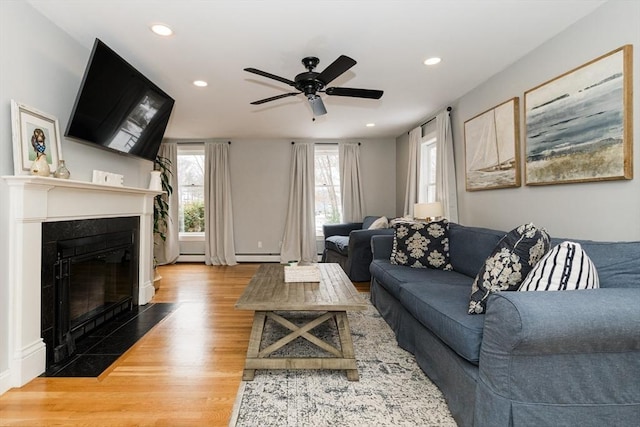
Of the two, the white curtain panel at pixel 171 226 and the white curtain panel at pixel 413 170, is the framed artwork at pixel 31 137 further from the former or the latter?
the white curtain panel at pixel 413 170

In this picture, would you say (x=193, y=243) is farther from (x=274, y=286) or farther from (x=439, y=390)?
(x=439, y=390)

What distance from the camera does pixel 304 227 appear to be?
595 cm

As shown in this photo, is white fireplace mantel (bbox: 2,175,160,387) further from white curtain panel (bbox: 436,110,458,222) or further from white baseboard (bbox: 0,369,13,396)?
white curtain panel (bbox: 436,110,458,222)

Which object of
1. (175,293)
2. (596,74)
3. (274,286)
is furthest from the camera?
(175,293)

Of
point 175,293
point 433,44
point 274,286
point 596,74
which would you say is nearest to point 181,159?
point 175,293

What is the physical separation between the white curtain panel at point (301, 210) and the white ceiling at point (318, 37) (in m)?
2.19

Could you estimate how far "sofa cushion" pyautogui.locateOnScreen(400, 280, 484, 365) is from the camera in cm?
144

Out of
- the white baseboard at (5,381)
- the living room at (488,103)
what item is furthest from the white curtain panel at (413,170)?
the white baseboard at (5,381)

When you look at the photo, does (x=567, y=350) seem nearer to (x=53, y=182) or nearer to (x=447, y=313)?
(x=447, y=313)

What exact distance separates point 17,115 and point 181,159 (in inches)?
170

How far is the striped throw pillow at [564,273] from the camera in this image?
1373 millimetres

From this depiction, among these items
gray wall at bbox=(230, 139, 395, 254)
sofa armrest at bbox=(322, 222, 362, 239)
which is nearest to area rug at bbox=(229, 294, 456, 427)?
sofa armrest at bbox=(322, 222, 362, 239)

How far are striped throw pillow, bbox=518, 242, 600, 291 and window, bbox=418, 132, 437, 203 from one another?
11.2 ft

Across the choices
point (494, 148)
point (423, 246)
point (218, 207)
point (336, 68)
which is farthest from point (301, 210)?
point (336, 68)
